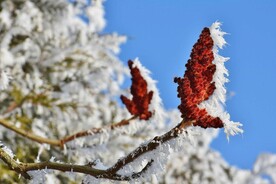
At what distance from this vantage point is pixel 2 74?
10.3 feet

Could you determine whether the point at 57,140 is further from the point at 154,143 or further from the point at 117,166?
the point at 154,143

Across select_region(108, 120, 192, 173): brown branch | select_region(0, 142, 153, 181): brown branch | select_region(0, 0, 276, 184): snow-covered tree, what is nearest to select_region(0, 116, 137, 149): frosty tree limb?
select_region(0, 0, 276, 184): snow-covered tree

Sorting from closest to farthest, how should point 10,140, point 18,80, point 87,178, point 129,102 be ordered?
point 87,178 → point 129,102 → point 10,140 → point 18,80

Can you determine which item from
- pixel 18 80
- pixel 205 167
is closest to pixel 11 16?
pixel 18 80

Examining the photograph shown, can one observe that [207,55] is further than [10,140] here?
No

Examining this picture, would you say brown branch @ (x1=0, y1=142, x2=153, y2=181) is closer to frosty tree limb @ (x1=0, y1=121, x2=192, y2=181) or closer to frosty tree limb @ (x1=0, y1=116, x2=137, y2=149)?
frosty tree limb @ (x1=0, y1=121, x2=192, y2=181)

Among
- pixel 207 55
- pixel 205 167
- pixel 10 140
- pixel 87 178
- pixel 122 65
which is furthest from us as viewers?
pixel 205 167

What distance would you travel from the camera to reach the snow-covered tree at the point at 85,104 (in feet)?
6.53

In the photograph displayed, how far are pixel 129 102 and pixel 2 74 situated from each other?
2.61 feet

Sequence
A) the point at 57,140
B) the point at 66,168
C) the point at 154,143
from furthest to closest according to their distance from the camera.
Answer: the point at 57,140, the point at 66,168, the point at 154,143

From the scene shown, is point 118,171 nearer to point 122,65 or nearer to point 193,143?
point 193,143

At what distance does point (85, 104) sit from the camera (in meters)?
7.89

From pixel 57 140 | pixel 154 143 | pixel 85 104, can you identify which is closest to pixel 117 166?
pixel 154 143

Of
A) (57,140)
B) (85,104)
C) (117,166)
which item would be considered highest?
(85,104)
